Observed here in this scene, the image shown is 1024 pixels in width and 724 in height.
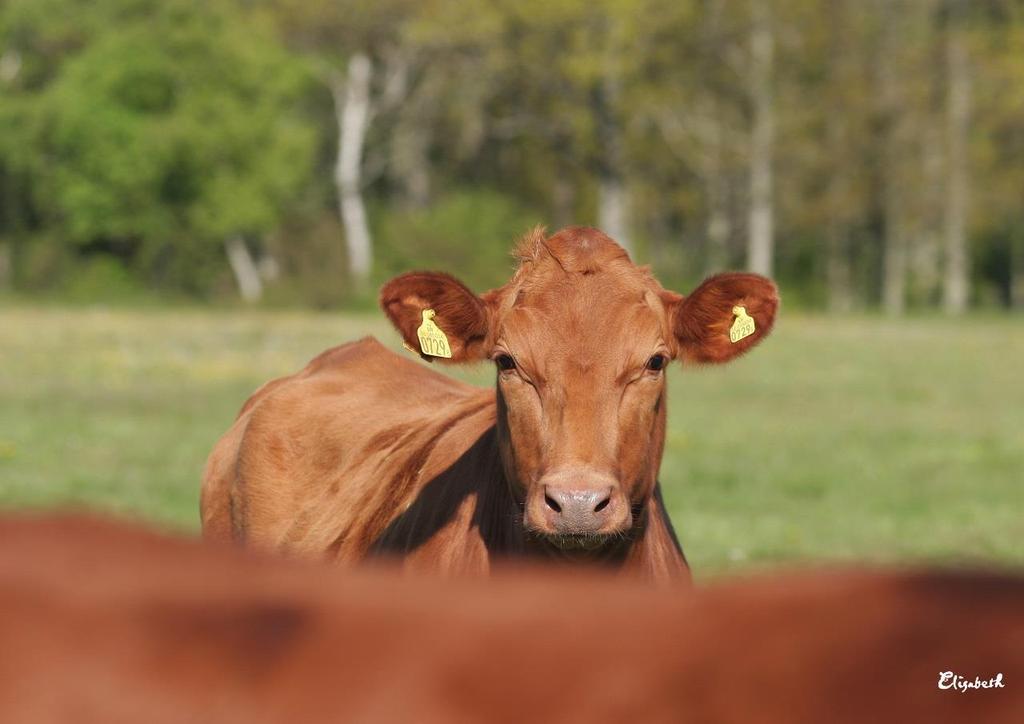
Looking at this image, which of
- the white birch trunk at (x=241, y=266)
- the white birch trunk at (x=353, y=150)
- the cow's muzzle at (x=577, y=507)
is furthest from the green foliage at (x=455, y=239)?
the cow's muzzle at (x=577, y=507)

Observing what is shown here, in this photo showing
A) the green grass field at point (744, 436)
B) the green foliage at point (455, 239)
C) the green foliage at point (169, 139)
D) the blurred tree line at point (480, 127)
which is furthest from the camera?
the green foliage at point (169, 139)

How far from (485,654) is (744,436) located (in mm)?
17550

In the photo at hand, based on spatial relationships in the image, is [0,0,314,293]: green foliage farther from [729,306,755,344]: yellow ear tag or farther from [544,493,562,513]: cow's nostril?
[544,493,562,513]: cow's nostril

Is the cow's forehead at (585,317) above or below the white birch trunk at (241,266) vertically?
above

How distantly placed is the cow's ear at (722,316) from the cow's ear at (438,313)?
0.61 metres

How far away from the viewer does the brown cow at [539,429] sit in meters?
4.60

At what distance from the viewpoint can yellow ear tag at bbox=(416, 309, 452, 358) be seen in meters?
5.13

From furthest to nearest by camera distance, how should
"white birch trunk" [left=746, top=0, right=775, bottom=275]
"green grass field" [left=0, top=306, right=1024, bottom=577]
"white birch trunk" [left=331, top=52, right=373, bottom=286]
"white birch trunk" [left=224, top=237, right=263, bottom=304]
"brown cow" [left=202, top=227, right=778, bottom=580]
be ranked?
"white birch trunk" [left=224, top=237, right=263, bottom=304], "white birch trunk" [left=331, top=52, right=373, bottom=286], "white birch trunk" [left=746, top=0, right=775, bottom=275], "green grass field" [left=0, top=306, right=1024, bottom=577], "brown cow" [left=202, top=227, right=778, bottom=580]

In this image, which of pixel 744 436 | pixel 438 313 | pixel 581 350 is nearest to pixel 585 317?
pixel 581 350

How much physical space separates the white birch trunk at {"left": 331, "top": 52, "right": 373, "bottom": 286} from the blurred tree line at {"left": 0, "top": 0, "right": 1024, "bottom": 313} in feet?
0.27

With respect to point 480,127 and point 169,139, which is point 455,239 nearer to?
point 480,127

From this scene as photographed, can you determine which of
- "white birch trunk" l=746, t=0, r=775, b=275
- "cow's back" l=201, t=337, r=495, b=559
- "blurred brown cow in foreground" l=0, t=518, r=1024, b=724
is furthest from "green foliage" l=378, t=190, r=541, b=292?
"blurred brown cow in foreground" l=0, t=518, r=1024, b=724

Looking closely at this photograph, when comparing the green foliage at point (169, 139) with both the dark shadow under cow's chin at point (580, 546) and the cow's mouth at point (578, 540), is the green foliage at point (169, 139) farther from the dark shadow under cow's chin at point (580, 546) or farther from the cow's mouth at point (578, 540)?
the cow's mouth at point (578, 540)

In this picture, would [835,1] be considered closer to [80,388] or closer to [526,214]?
[526,214]
